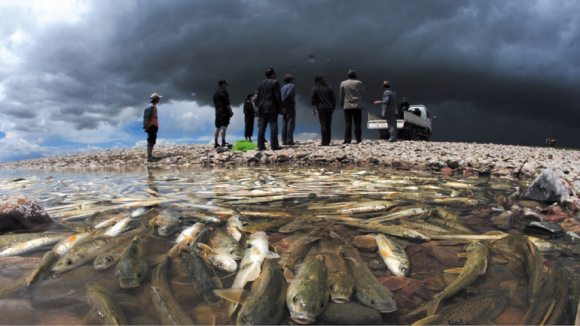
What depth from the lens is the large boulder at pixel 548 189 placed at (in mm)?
3018

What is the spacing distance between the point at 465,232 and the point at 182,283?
6.30 feet

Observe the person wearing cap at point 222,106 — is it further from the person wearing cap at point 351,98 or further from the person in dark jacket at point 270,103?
the person wearing cap at point 351,98

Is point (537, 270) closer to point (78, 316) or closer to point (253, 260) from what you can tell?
point (253, 260)

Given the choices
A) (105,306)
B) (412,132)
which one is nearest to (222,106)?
(105,306)

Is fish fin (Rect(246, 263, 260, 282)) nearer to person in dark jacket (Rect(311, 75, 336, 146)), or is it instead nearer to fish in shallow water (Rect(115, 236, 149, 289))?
fish in shallow water (Rect(115, 236, 149, 289))

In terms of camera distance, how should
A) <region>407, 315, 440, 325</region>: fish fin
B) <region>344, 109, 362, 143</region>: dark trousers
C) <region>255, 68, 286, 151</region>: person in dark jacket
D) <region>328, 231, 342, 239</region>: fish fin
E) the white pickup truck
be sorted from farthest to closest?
the white pickup truck → <region>344, 109, 362, 143</region>: dark trousers → <region>255, 68, 286, 151</region>: person in dark jacket → <region>328, 231, 342, 239</region>: fish fin → <region>407, 315, 440, 325</region>: fish fin

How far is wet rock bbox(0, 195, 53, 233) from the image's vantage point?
2334 millimetres

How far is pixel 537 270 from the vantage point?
146 centimetres

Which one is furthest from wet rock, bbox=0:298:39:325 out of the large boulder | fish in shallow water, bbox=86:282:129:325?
the large boulder

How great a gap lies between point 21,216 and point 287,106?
8.92 m

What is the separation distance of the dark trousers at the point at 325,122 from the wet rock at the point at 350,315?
978cm

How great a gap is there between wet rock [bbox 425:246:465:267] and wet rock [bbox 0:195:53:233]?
2.94 metres

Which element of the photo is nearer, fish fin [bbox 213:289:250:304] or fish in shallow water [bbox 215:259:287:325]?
fish in shallow water [bbox 215:259:287:325]

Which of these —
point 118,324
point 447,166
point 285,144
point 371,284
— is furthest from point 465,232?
point 285,144
